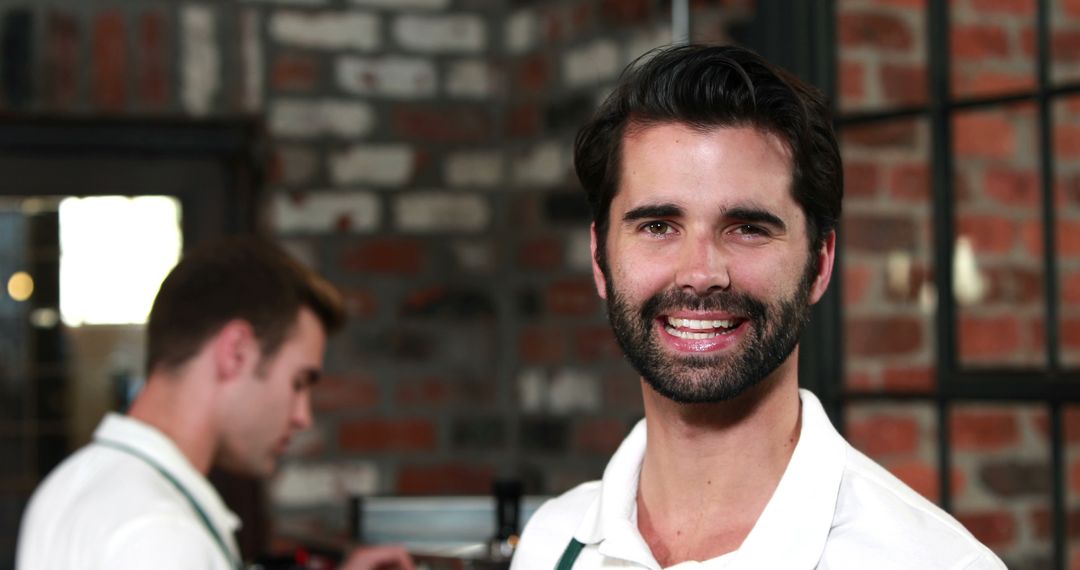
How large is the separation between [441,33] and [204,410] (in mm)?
1209

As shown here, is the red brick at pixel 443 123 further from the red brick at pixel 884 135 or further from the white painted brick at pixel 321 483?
the red brick at pixel 884 135

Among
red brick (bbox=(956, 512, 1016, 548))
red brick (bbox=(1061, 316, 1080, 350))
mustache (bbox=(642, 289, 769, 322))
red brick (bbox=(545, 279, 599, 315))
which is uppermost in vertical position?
mustache (bbox=(642, 289, 769, 322))

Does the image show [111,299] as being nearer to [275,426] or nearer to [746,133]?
[275,426]

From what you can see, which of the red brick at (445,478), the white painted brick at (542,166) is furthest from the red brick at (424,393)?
the white painted brick at (542,166)

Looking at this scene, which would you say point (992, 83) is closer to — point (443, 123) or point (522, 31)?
point (522, 31)

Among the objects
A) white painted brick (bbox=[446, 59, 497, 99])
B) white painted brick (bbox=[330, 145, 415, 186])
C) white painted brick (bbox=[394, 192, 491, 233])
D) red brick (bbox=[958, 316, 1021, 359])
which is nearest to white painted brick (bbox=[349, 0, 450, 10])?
white painted brick (bbox=[446, 59, 497, 99])

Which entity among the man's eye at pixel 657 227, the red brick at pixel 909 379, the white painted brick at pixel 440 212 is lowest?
the red brick at pixel 909 379

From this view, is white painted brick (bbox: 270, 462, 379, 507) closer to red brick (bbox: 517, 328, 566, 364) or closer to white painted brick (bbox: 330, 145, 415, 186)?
red brick (bbox: 517, 328, 566, 364)

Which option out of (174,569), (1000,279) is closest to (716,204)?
(174,569)

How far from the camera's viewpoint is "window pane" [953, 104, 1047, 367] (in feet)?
7.45

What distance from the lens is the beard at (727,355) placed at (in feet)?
4.57

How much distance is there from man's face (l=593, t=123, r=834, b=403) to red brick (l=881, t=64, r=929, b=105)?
1101 mm

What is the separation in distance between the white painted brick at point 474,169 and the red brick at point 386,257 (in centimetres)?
17

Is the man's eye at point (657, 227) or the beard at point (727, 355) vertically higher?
the man's eye at point (657, 227)
